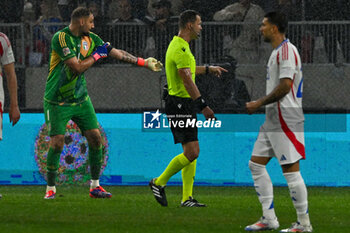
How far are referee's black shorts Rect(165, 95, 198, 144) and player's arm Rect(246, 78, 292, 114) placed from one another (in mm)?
2060

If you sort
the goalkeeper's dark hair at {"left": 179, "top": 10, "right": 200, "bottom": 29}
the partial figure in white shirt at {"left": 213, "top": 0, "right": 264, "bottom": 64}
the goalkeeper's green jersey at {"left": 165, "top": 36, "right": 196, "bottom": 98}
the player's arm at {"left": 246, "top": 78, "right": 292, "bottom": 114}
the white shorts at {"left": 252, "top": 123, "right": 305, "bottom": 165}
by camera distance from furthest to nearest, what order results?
the partial figure in white shirt at {"left": 213, "top": 0, "right": 264, "bottom": 64} → the goalkeeper's dark hair at {"left": 179, "top": 10, "right": 200, "bottom": 29} → the goalkeeper's green jersey at {"left": 165, "top": 36, "right": 196, "bottom": 98} → the white shorts at {"left": 252, "top": 123, "right": 305, "bottom": 165} → the player's arm at {"left": 246, "top": 78, "right": 292, "bottom": 114}

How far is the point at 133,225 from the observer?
7.07 metres

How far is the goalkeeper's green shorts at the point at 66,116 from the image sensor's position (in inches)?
366

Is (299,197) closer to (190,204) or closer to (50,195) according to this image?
(190,204)

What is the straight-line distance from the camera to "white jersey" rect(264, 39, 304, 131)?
6.51m

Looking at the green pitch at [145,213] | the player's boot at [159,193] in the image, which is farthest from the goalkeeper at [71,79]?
the player's boot at [159,193]

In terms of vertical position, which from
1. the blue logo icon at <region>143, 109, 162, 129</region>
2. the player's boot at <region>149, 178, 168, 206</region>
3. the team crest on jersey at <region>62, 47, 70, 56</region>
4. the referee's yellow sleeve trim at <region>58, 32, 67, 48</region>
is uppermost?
the referee's yellow sleeve trim at <region>58, 32, 67, 48</region>

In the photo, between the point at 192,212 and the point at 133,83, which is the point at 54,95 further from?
the point at 133,83

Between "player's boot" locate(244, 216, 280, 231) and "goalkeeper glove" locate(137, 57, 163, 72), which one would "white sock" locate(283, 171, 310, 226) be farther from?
"goalkeeper glove" locate(137, 57, 163, 72)

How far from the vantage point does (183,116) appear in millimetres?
8508

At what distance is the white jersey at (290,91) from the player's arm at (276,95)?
0.05m

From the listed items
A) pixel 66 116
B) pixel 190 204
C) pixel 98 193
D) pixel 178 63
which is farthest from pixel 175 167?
pixel 66 116

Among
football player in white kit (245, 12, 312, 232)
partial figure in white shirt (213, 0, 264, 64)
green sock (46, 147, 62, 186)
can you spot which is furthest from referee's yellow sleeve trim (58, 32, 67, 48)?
partial figure in white shirt (213, 0, 264, 64)

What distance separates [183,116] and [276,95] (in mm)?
2145
